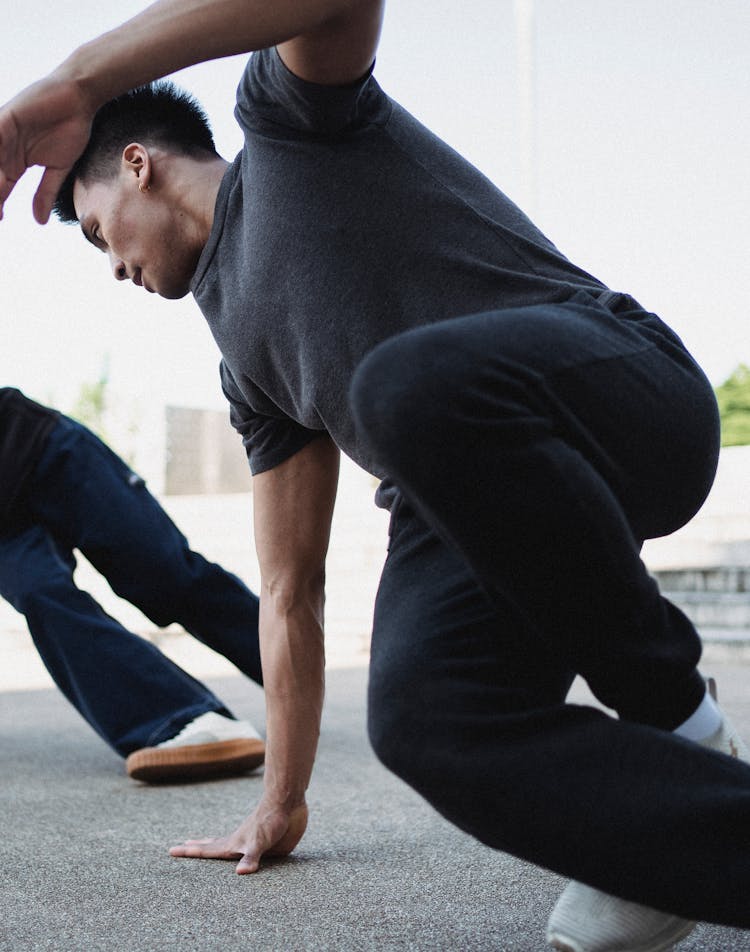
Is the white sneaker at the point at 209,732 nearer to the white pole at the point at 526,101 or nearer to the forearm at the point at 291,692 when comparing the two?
the forearm at the point at 291,692

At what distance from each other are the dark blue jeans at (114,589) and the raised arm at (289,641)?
1.00 meters

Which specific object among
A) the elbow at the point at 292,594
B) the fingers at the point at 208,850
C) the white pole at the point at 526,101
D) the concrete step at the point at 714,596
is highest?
the white pole at the point at 526,101

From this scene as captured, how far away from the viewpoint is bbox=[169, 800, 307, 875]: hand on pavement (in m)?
1.80

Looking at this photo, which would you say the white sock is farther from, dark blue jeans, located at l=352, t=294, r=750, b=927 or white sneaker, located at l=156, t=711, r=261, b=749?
white sneaker, located at l=156, t=711, r=261, b=749

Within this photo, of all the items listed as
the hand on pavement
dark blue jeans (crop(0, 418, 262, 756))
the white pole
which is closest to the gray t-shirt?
the hand on pavement

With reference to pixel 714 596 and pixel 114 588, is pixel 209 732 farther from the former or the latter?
pixel 714 596

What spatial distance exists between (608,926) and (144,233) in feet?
3.90

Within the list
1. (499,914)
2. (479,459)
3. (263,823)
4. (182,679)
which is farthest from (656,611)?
(182,679)

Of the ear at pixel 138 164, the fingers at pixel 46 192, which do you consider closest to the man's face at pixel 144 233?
the ear at pixel 138 164

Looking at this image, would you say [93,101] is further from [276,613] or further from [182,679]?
[182,679]

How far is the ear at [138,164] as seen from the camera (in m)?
1.70

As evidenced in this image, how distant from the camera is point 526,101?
10.4 meters

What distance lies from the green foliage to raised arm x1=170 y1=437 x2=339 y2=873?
8.87m

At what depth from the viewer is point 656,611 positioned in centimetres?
118
